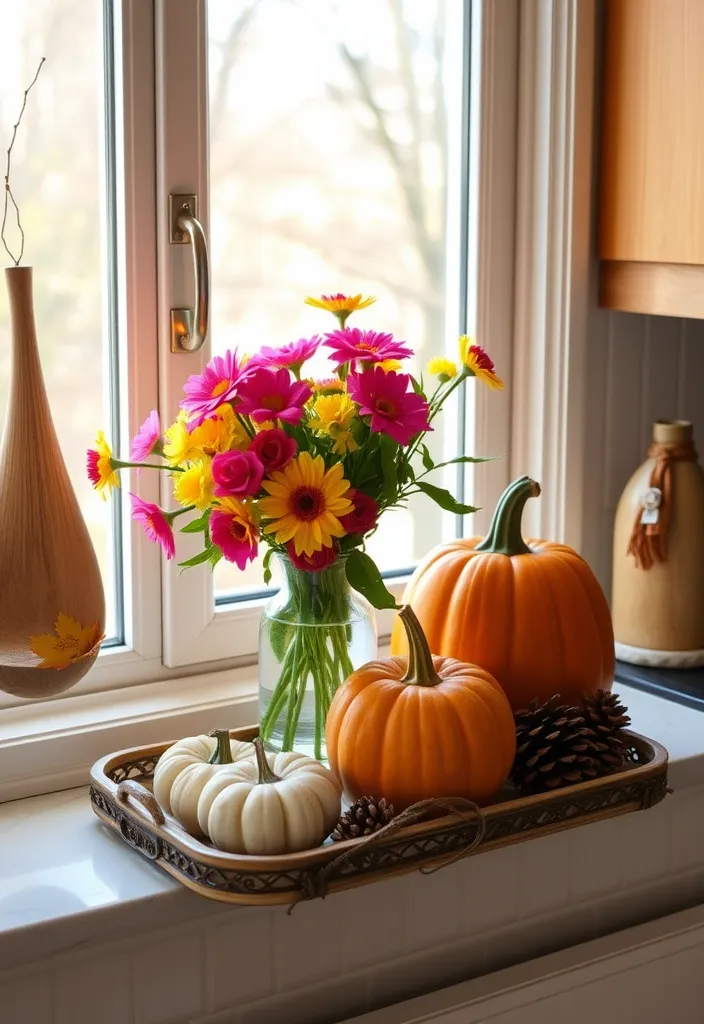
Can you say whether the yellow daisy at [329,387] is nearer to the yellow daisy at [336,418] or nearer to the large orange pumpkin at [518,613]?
the yellow daisy at [336,418]

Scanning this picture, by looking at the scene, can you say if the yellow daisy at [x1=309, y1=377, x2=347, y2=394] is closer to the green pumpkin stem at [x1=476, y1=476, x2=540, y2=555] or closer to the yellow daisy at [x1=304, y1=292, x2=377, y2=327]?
the yellow daisy at [x1=304, y1=292, x2=377, y2=327]

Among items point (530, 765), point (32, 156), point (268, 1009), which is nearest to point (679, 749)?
point (530, 765)

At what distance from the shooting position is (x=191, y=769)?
3.69 ft

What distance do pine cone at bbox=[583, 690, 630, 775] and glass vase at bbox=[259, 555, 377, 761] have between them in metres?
0.22

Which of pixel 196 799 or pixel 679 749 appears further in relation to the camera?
pixel 679 749

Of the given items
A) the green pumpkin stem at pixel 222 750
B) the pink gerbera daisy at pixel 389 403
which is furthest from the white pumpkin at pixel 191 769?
the pink gerbera daisy at pixel 389 403

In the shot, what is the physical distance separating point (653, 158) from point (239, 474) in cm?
73

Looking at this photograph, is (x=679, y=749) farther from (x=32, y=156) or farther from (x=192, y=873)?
(x=32, y=156)

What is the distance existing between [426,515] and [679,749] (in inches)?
18.4

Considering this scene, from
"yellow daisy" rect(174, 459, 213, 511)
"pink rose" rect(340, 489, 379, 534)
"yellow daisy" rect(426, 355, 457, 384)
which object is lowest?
"pink rose" rect(340, 489, 379, 534)

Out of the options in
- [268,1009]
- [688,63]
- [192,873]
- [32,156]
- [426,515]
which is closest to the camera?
[192,873]

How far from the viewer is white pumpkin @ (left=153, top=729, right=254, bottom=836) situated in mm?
1106

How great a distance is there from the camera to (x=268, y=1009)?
1.20 metres

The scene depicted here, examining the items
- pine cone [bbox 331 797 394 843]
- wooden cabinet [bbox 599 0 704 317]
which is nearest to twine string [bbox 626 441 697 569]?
wooden cabinet [bbox 599 0 704 317]
